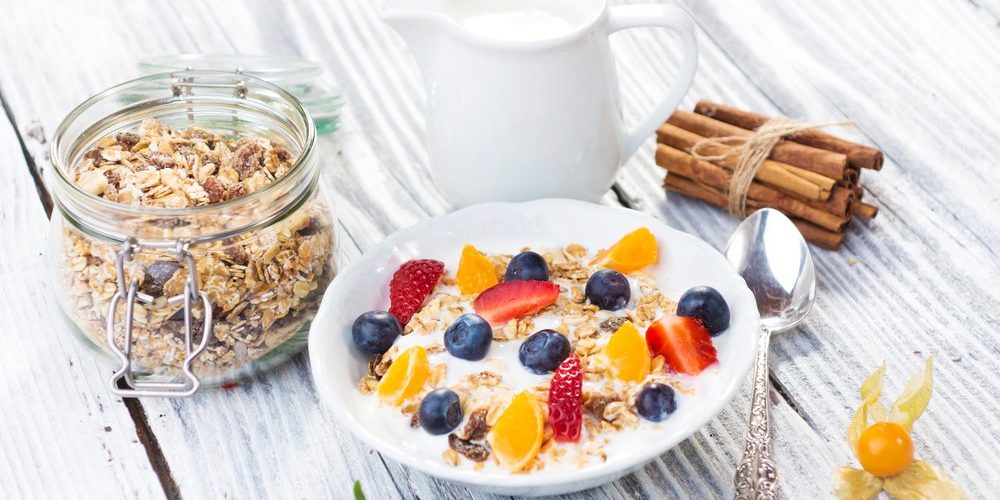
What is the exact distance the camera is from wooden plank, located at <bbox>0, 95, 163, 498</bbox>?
1.16 meters

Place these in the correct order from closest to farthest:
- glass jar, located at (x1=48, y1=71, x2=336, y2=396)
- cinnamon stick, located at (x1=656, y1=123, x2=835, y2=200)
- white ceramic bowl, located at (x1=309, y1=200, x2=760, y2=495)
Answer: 1. white ceramic bowl, located at (x1=309, y1=200, x2=760, y2=495)
2. glass jar, located at (x1=48, y1=71, x2=336, y2=396)
3. cinnamon stick, located at (x1=656, y1=123, x2=835, y2=200)

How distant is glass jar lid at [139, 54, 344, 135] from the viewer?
153 cm

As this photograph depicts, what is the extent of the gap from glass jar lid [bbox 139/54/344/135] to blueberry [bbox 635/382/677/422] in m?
0.73

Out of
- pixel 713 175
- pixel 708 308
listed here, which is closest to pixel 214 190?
pixel 708 308

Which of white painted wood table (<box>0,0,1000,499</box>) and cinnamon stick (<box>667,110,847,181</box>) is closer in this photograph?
white painted wood table (<box>0,0,1000,499</box>)

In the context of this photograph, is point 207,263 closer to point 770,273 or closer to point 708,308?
point 708,308

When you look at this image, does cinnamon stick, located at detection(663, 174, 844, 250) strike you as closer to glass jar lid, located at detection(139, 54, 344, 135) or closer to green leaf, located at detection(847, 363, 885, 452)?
green leaf, located at detection(847, 363, 885, 452)

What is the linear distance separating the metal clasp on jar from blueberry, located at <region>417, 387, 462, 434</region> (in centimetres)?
25

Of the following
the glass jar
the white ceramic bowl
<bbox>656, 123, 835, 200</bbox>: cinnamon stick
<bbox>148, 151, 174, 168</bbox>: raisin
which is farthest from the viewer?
<bbox>656, 123, 835, 200</bbox>: cinnamon stick

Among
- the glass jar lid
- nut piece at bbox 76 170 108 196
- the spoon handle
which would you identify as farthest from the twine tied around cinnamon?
nut piece at bbox 76 170 108 196

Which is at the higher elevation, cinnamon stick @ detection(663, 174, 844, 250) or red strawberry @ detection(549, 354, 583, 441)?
red strawberry @ detection(549, 354, 583, 441)

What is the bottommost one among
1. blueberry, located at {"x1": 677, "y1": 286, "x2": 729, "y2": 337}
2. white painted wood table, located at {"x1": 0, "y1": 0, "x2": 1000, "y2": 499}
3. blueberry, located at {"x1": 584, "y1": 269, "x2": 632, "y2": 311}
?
white painted wood table, located at {"x1": 0, "y1": 0, "x2": 1000, "y2": 499}

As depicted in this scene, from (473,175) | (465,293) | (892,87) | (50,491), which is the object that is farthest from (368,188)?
(892,87)

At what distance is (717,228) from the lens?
151 cm
